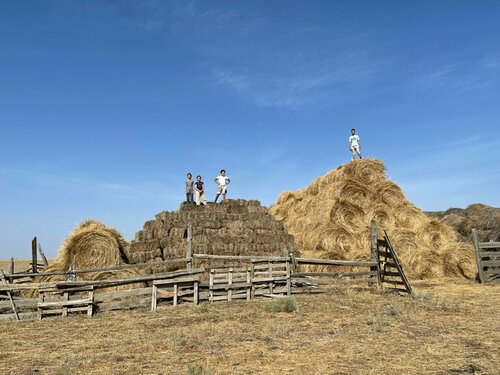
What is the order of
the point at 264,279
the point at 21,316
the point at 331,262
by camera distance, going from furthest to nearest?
the point at 331,262
the point at 264,279
the point at 21,316

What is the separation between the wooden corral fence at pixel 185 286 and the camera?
35.2ft

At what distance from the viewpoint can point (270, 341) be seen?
7.23 m

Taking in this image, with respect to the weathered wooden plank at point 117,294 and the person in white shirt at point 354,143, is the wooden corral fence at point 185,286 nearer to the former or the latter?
the weathered wooden plank at point 117,294

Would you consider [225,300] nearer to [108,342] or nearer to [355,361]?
[108,342]

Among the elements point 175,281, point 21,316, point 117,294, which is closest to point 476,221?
point 175,281

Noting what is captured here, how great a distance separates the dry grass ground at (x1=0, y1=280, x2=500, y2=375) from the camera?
5848 mm

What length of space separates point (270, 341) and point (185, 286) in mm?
5652

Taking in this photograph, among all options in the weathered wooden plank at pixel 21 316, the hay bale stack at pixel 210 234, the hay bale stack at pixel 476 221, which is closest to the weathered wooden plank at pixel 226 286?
the hay bale stack at pixel 210 234

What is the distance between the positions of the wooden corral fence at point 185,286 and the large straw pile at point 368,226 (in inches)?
59.0

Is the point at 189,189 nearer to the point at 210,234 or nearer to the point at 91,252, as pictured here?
the point at 210,234

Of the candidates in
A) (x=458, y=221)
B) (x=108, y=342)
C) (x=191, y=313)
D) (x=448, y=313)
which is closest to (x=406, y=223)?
(x=458, y=221)

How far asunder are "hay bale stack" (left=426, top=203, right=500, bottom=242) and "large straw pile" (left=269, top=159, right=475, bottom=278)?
7.64ft

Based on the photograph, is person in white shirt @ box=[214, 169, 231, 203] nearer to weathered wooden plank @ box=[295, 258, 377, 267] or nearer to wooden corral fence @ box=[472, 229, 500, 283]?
weathered wooden plank @ box=[295, 258, 377, 267]

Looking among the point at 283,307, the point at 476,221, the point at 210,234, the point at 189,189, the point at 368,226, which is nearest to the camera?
the point at 283,307
